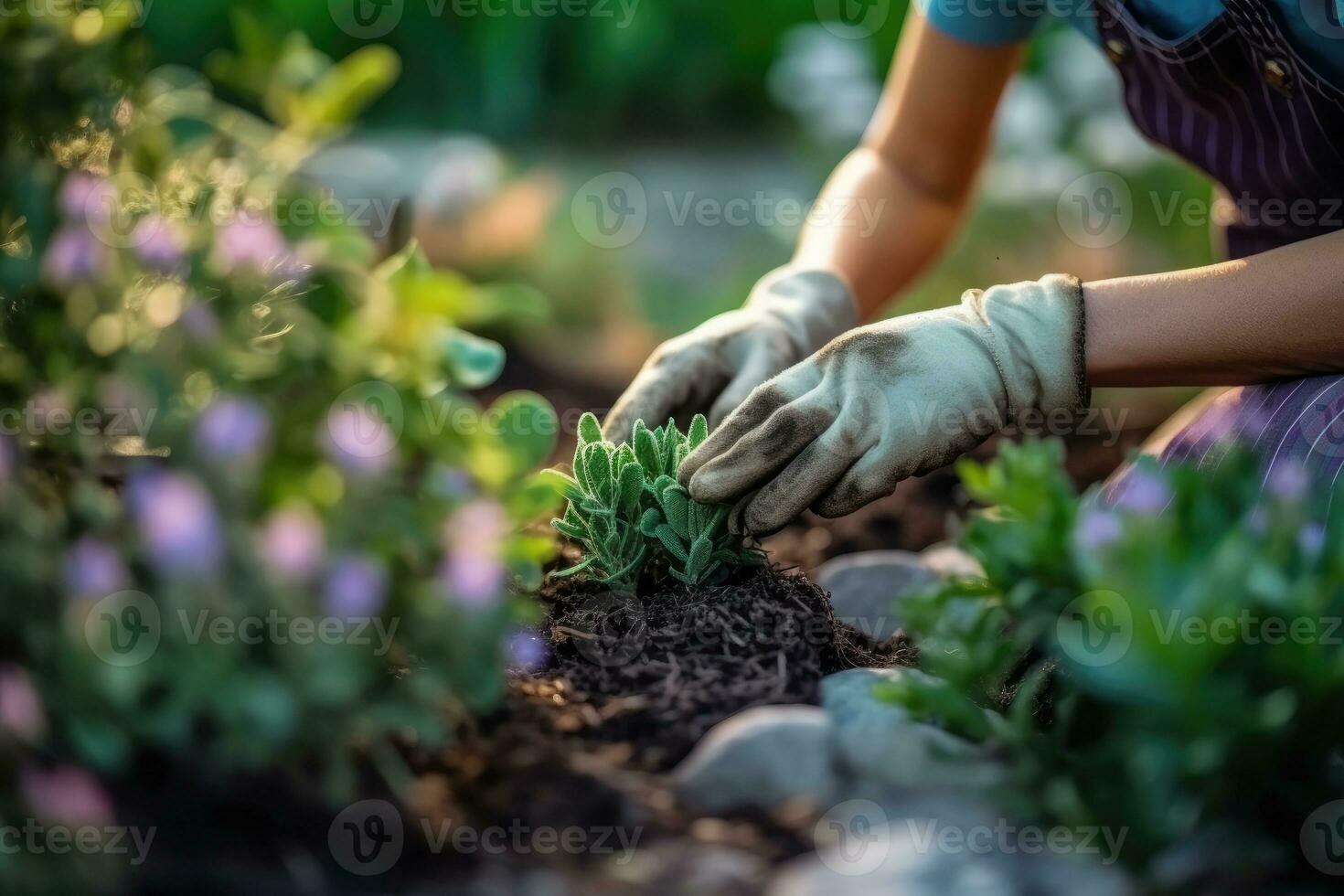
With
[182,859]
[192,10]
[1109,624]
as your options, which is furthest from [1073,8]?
[192,10]

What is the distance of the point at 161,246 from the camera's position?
3.26ft

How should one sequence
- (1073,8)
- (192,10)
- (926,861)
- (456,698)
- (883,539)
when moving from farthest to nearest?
(192,10)
(883,539)
(1073,8)
(456,698)
(926,861)

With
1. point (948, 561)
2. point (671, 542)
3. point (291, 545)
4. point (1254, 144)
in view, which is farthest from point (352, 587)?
point (1254, 144)

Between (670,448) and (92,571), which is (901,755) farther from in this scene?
(92,571)

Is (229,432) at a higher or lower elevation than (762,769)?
higher

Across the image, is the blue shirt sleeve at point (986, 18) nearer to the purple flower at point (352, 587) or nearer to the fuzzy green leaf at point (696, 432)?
the fuzzy green leaf at point (696, 432)

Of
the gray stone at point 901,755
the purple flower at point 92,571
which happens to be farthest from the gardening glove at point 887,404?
the purple flower at point 92,571

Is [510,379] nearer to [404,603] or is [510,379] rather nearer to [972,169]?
[972,169]

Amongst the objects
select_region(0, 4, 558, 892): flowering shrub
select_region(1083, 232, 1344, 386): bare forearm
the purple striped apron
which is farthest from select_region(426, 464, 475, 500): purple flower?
the purple striped apron

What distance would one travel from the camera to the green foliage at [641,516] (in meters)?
1.42

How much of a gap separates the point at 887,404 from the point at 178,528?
0.86 metres

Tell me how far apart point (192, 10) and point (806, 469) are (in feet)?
14.3

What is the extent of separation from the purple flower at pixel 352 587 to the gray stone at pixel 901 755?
0.46m

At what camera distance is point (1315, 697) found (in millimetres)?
896
